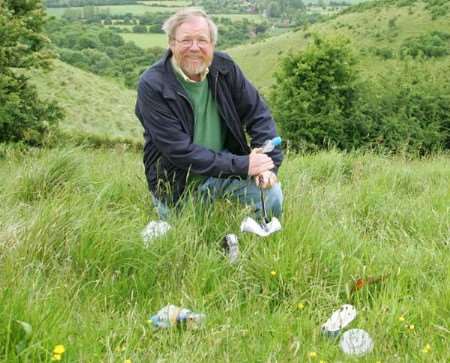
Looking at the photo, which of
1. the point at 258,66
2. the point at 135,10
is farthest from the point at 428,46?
the point at 135,10

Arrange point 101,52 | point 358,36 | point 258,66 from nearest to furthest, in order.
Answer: point 358,36, point 101,52, point 258,66

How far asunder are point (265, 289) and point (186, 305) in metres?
0.38

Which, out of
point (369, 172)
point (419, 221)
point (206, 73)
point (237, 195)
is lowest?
point (369, 172)

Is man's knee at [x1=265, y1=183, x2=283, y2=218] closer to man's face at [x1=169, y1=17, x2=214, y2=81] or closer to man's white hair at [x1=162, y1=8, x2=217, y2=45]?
man's face at [x1=169, y1=17, x2=214, y2=81]

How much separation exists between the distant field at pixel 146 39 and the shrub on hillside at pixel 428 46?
108 feet

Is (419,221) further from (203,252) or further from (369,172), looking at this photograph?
(369,172)

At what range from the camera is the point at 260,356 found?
2195mm

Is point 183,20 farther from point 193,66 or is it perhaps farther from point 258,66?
point 258,66

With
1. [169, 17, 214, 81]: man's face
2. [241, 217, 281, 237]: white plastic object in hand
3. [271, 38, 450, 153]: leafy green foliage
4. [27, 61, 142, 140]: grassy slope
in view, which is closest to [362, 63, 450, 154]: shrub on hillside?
[271, 38, 450, 153]: leafy green foliage

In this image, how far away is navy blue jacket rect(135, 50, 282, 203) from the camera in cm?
360

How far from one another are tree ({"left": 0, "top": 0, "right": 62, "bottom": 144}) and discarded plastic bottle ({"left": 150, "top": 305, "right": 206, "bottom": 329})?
852 cm

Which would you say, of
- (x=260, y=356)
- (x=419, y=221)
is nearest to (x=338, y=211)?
(x=419, y=221)

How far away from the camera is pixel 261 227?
315 centimetres

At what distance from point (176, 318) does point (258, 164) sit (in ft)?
4.66
